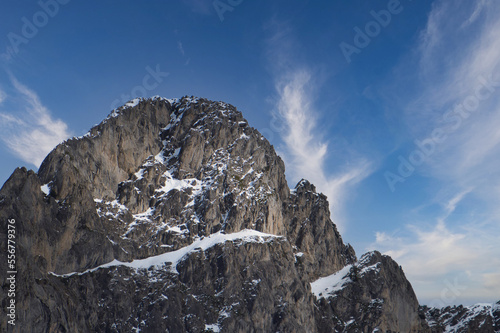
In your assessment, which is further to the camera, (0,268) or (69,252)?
(69,252)

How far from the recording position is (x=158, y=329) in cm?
19950

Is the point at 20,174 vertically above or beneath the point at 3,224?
above

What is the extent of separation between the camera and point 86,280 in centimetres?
19800

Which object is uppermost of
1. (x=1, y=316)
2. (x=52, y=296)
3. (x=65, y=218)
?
(x=65, y=218)

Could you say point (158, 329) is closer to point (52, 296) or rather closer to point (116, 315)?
point (116, 315)

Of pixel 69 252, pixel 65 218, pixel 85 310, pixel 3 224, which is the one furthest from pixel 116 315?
pixel 3 224

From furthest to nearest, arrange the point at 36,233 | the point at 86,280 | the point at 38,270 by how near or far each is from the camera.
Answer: the point at 86,280, the point at 36,233, the point at 38,270

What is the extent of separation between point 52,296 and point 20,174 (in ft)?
171

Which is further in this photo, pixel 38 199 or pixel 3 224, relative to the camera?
pixel 38 199

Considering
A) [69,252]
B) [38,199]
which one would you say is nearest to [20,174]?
[38,199]

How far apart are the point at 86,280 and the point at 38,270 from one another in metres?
27.7

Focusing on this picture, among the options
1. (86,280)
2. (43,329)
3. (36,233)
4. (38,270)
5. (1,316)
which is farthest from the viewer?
(86,280)

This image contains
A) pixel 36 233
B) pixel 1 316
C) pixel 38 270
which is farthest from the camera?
pixel 36 233

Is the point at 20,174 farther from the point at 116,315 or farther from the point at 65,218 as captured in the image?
the point at 116,315
